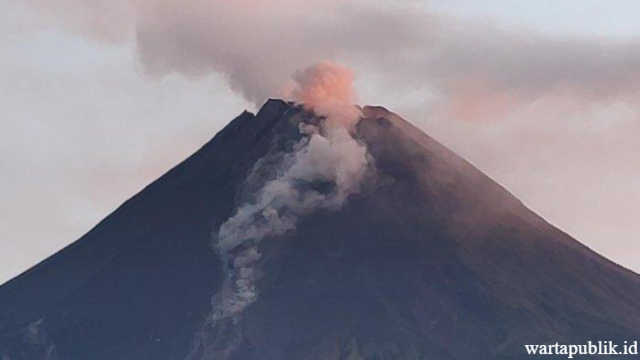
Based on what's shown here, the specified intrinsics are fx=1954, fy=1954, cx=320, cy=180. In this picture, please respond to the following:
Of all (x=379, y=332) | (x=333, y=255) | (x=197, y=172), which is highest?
(x=197, y=172)

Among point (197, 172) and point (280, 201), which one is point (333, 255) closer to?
point (280, 201)

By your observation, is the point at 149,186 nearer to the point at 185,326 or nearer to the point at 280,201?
the point at 280,201

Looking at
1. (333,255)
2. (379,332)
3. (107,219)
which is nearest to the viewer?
(379,332)

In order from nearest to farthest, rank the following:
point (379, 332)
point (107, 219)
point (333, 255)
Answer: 1. point (379, 332)
2. point (333, 255)
3. point (107, 219)

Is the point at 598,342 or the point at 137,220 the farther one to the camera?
the point at 137,220

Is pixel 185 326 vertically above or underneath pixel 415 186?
underneath

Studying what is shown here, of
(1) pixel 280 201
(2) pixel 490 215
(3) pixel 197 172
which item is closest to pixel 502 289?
(2) pixel 490 215
